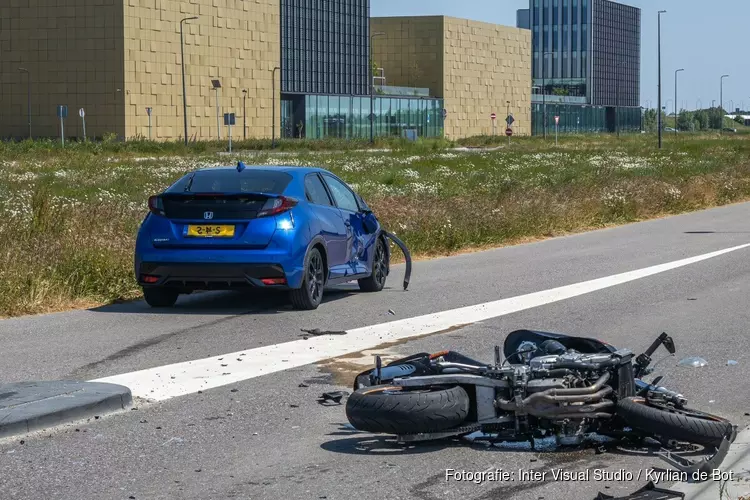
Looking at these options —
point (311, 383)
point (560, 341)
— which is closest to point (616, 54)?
point (311, 383)

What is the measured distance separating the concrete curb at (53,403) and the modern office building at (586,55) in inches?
6487

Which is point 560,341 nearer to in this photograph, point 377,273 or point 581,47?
point 377,273

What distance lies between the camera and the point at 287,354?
9414 mm

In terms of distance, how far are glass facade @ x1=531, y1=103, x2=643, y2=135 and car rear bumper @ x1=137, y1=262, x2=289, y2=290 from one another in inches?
5673

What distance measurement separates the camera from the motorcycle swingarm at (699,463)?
5637 mm

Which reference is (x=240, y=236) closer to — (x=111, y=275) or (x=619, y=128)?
(x=111, y=275)

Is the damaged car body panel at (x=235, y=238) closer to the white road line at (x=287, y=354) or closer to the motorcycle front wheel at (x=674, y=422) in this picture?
the white road line at (x=287, y=354)

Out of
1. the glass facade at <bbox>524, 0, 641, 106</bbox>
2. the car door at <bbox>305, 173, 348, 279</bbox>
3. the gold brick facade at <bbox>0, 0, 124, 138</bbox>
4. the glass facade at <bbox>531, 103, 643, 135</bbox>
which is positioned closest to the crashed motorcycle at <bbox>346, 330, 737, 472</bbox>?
the car door at <bbox>305, 173, 348, 279</bbox>

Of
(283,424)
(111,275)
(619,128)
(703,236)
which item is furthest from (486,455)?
(619,128)

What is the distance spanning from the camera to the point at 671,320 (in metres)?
11.5

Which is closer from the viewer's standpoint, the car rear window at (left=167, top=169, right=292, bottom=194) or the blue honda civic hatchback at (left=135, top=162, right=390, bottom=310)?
the blue honda civic hatchback at (left=135, top=162, right=390, bottom=310)

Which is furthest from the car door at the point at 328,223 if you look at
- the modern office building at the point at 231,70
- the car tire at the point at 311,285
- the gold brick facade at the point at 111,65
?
the gold brick facade at the point at 111,65

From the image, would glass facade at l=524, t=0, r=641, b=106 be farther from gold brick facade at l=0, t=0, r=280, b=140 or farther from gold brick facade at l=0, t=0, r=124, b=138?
gold brick facade at l=0, t=0, r=124, b=138

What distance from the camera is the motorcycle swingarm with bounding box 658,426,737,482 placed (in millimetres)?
5637
